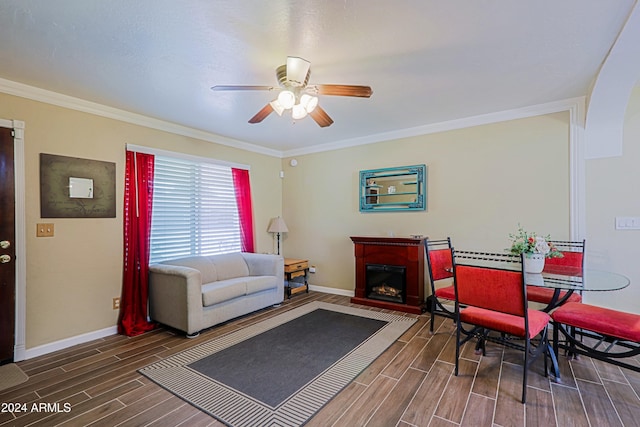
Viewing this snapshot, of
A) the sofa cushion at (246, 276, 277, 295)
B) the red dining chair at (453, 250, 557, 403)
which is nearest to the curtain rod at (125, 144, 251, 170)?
the sofa cushion at (246, 276, 277, 295)

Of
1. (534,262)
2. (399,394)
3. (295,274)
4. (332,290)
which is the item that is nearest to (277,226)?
(295,274)

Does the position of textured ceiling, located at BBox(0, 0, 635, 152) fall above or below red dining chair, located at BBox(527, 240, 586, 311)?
above

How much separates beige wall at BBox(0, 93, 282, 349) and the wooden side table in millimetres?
2246

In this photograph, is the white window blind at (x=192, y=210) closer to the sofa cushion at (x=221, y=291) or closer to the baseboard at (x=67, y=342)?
the sofa cushion at (x=221, y=291)

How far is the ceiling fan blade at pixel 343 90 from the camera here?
2168mm

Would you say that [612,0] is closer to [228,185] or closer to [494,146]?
[494,146]

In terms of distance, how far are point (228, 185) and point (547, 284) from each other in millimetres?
4128

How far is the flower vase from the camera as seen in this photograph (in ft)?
8.37

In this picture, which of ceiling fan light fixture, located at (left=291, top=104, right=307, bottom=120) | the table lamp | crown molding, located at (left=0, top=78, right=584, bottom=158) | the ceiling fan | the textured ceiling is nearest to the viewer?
the textured ceiling

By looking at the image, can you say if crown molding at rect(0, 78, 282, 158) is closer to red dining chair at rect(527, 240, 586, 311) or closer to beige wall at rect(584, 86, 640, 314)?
red dining chair at rect(527, 240, 586, 311)

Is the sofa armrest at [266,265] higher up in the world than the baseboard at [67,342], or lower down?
higher up

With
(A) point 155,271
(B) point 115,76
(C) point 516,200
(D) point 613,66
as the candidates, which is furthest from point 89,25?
(C) point 516,200

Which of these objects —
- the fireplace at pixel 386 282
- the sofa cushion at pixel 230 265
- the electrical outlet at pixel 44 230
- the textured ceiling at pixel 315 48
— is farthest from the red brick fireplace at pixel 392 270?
the electrical outlet at pixel 44 230

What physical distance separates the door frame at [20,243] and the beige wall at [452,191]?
11.6ft
